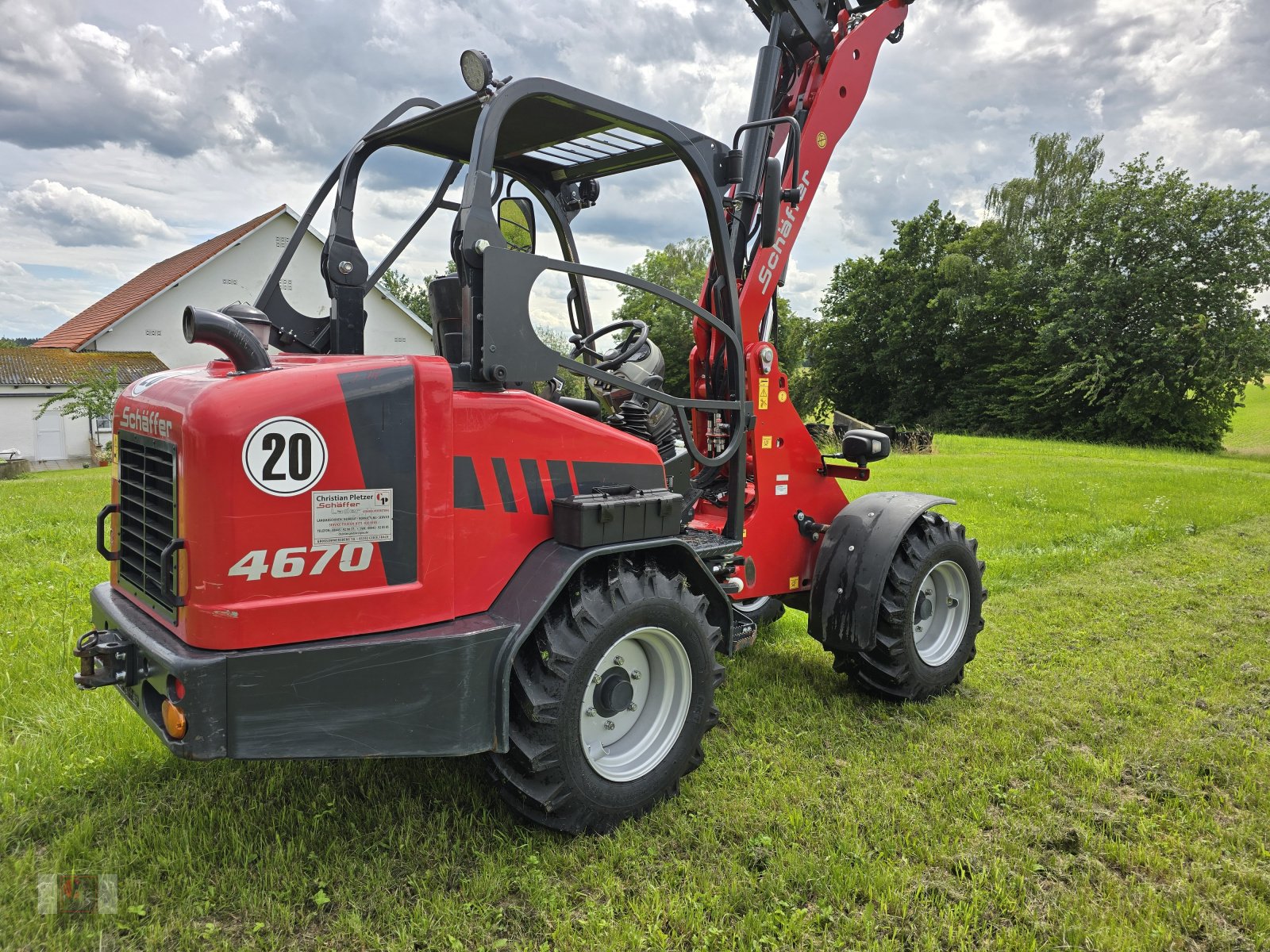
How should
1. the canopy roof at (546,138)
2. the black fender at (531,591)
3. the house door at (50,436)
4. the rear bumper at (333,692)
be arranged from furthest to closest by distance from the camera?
the house door at (50,436), the canopy roof at (546,138), the black fender at (531,591), the rear bumper at (333,692)

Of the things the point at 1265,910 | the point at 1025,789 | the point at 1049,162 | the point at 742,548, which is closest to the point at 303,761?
the point at 742,548

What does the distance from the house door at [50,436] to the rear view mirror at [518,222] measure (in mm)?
31660

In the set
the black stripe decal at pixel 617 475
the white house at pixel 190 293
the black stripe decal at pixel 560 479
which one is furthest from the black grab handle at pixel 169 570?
the white house at pixel 190 293

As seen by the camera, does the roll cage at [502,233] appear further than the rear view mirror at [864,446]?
No

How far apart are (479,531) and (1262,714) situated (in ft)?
14.0

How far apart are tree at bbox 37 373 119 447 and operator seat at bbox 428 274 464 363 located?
86.6ft

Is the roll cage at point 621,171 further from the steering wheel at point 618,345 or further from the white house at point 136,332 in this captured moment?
the white house at point 136,332

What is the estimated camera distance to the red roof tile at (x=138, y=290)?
24672mm

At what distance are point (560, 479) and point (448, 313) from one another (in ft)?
2.52

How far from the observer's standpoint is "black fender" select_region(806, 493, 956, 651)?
4.14 meters

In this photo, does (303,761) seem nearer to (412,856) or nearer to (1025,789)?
(412,856)

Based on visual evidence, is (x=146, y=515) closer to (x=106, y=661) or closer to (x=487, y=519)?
(x=106, y=661)

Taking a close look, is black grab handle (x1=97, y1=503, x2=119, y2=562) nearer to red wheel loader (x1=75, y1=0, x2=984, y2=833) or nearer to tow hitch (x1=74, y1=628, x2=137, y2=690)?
red wheel loader (x1=75, y1=0, x2=984, y2=833)

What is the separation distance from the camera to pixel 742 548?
4242 mm
